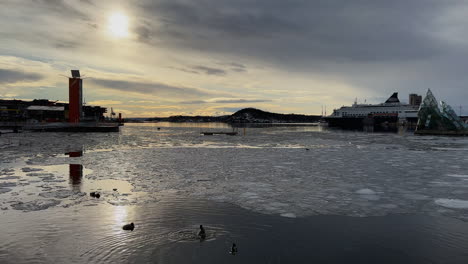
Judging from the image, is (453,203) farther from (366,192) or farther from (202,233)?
(202,233)

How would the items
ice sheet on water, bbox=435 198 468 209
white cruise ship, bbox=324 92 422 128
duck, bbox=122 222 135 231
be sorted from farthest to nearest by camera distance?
white cruise ship, bbox=324 92 422 128
ice sheet on water, bbox=435 198 468 209
duck, bbox=122 222 135 231

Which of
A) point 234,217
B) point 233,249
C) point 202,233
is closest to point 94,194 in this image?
point 234,217

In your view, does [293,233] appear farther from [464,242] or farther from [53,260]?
[53,260]

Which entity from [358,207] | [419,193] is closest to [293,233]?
[358,207]

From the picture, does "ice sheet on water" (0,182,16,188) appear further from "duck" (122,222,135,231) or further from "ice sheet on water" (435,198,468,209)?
"ice sheet on water" (435,198,468,209)

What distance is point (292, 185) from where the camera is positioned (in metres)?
12.7

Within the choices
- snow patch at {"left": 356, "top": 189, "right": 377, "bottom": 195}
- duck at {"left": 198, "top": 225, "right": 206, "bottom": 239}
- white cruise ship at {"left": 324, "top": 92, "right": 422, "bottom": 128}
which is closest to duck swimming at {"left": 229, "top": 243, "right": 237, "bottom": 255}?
duck at {"left": 198, "top": 225, "right": 206, "bottom": 239}

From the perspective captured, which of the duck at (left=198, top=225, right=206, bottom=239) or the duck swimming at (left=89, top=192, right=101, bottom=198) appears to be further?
the duck swimming at (left=89, top=192, right=101, bottom=198)

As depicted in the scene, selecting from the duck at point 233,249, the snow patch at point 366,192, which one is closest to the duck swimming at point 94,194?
the duck at point 233,249

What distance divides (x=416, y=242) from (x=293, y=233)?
8.87 feet

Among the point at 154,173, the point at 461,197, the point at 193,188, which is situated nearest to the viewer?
the point at 461,197

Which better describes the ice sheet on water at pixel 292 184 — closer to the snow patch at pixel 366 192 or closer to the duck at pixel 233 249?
the snow patch at pixel 366 192

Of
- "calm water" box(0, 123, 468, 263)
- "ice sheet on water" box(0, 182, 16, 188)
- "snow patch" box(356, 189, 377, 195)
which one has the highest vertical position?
"snow patch" box(356, 189, 377, 195)

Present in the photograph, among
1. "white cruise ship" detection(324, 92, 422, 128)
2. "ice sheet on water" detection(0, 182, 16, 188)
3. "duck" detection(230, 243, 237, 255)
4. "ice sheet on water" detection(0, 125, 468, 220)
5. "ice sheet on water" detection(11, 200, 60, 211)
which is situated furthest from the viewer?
"white cruise ship" detection(324, 92, 422, 128)
